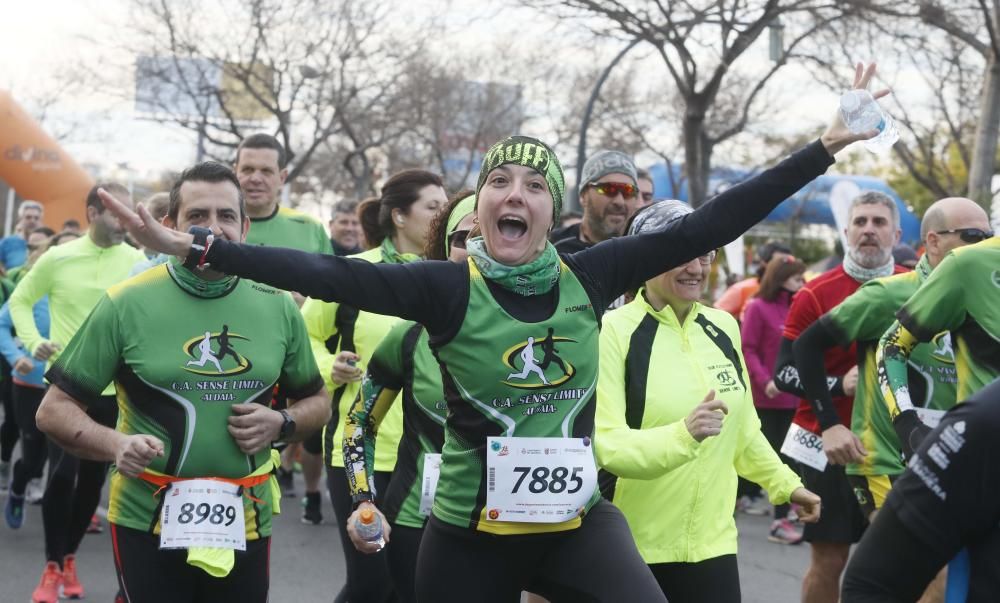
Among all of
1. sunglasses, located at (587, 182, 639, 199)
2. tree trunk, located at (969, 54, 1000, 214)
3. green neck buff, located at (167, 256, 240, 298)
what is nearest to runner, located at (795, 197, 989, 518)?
sunglasses, located at (587, 182, 639, 199)

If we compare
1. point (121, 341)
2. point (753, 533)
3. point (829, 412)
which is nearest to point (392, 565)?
point (121, 341)

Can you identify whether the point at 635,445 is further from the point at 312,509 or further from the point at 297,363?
the point at 312,509

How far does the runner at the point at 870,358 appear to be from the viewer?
537 centimetres

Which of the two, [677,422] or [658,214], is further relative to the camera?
[658,214]

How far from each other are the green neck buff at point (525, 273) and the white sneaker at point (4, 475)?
324 inches

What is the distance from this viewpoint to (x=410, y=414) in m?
4.51

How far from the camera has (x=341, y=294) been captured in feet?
10.2

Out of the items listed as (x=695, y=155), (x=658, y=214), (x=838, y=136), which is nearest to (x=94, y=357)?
(x=658, y=214)

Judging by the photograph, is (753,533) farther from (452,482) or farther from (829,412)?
→ (452,482)

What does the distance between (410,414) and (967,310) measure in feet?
6.87

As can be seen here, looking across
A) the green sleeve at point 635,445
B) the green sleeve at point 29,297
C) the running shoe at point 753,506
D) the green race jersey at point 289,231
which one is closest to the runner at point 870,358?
the green sleeve at point 635,445

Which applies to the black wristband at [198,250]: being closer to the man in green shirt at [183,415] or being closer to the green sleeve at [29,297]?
the man in green shirt at [183,415]

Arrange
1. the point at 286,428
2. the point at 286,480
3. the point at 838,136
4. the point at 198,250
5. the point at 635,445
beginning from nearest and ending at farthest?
the point at 198,250 < the point at 838,136 < the point at 635,445 < the point at 286,428 < the point at 286,480

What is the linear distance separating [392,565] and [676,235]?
1865 mm
